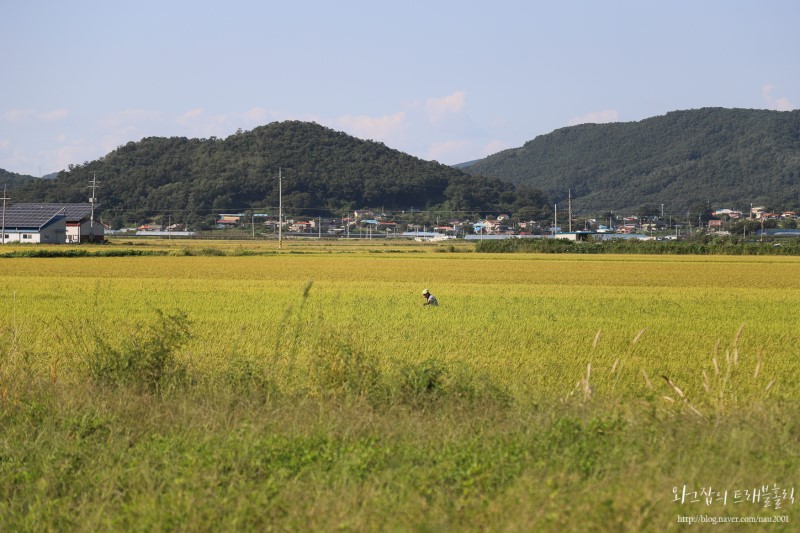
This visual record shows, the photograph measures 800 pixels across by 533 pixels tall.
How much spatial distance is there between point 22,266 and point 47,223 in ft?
170

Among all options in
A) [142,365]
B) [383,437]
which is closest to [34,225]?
[142,365]

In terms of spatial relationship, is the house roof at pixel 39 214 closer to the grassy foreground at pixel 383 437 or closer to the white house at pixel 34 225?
the white house at pixel 34 225

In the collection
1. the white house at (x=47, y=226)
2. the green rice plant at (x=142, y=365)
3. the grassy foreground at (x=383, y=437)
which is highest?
the white house at (x=47, y=226)

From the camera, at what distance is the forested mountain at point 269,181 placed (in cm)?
14675

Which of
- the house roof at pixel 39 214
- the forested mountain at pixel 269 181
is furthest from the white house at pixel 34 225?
the forested mountain at pixel 269 181

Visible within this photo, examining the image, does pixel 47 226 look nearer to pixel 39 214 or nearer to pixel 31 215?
pixel 39 214

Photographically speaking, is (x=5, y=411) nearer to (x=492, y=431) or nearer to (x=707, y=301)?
(x=492, y=431)

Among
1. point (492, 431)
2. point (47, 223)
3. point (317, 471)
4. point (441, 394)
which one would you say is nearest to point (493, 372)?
point (441, 394)

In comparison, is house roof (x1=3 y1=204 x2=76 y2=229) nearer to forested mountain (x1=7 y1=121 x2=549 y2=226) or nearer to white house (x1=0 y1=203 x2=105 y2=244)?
white house (x1=0 y1=203 x2=105 y2=244)

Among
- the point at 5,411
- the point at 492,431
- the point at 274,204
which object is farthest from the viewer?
the point at 274,204

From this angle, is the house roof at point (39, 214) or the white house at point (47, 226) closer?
the white house at point (47, 226)

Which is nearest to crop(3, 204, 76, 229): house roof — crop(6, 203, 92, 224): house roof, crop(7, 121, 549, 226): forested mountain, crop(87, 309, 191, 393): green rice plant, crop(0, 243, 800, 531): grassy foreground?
crop(6, 203, 92, 224): house roof

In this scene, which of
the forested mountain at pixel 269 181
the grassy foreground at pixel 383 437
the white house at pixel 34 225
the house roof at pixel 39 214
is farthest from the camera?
the forested mountain at pixel 269 181

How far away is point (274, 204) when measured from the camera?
158 m
